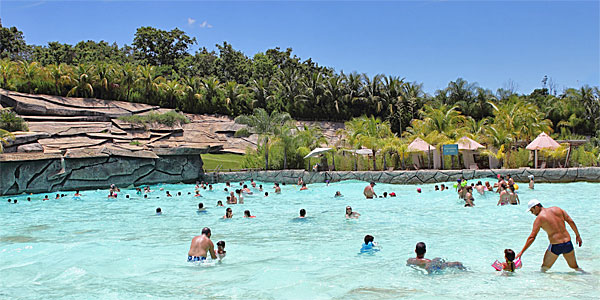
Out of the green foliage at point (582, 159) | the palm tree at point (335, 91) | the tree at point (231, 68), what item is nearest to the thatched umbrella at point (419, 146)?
the green foliage at point (582, 159)

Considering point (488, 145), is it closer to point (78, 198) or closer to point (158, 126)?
point (78, 198)

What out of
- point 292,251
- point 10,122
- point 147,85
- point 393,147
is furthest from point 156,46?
point 292,251

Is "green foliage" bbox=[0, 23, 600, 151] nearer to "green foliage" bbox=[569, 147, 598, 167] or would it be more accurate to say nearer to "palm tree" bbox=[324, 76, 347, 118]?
"palm tree" bbox=[324, 76, 347, 118]

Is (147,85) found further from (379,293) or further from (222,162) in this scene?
(379,293)

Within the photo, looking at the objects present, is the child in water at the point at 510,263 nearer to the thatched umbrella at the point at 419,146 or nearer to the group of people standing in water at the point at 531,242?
the group of people standing in water at the point at 531,242

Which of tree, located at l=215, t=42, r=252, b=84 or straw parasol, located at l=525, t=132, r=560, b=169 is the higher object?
tree, located at l=215, t=42, r=252, b=84

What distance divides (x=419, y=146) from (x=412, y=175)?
1982 millimetres

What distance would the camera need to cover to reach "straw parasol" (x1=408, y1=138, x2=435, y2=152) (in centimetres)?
2482

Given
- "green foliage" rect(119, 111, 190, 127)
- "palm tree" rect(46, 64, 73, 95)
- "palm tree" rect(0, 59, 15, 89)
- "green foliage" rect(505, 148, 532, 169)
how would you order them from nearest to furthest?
"green foliage" rect(505, 148, 532, 169) → "green foliage" rect(119, 111, 190, 127) → "palm tree" rect(0, 59, 15, 89) → "palm tree" rect(46, 64, 73, 95)

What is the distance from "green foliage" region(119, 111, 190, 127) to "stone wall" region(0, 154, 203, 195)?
8372mm

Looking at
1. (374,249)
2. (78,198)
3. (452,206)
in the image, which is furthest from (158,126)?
(374,249)

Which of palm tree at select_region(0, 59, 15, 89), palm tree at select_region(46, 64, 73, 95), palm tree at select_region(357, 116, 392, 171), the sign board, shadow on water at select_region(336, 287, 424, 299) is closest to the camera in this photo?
shadow on water at select_region(336, 287, 424, 299)

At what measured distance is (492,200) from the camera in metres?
16.7

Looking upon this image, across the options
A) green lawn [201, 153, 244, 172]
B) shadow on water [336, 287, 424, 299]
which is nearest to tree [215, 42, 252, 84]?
green lawn [201, 153, 244, 172]
